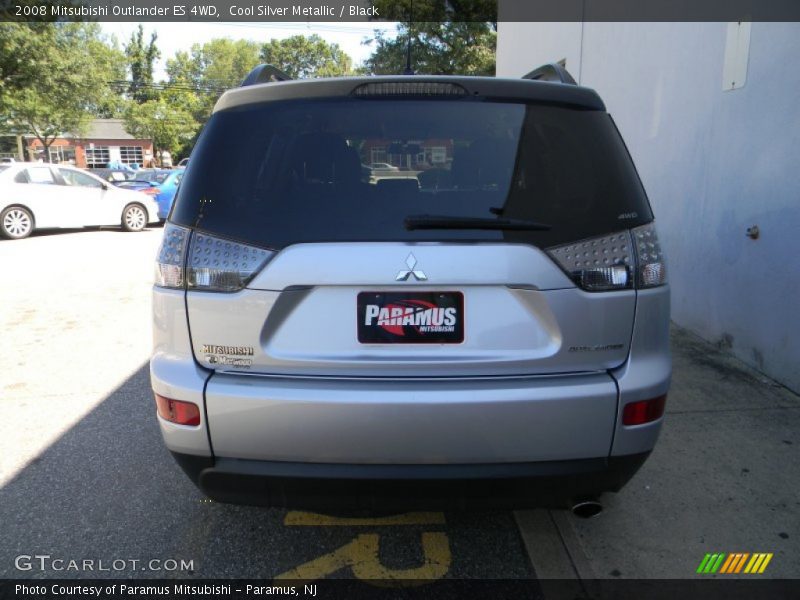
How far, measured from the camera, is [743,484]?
3.01 metres

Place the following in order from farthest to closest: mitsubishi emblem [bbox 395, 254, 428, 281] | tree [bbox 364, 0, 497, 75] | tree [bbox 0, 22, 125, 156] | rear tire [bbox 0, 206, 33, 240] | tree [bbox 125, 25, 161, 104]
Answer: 1. tree [bbox 125, 25, 161, 104]
2. tree [bbox 364, 0, 497, 75]
3. tree [bbox 0, 22, 125, 156]
4. rear tire [bbox 0, 206, 33, 240]
5. mitsubishi emblem [bbox 395, 254, 428, 281]

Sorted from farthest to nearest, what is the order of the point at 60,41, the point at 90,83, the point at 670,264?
the point at 90,83, the point at 60,41, the point at 670,264

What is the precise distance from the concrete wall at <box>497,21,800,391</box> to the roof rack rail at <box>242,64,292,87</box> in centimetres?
337

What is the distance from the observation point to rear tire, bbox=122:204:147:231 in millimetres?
14219

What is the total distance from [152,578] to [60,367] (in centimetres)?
313

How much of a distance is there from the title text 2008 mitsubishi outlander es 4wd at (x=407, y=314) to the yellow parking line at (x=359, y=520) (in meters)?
0.73

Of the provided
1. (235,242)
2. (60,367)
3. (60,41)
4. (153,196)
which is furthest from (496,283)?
(60,41)

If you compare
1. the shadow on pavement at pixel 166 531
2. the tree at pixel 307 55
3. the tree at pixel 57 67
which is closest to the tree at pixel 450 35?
the tree at pixel 57 67

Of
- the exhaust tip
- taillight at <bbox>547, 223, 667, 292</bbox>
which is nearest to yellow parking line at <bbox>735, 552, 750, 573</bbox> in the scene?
the exhaust tip

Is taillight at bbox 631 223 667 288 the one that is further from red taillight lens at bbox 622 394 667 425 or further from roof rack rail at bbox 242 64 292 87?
roof rack rail at bbox 242 64 292 87

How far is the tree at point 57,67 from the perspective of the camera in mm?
20250

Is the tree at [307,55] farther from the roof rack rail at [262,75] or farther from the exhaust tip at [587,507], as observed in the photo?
the exhaust tip at [587,507]

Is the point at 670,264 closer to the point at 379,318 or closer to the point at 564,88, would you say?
the point at 564,88

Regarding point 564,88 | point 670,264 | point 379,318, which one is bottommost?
point 670,264
